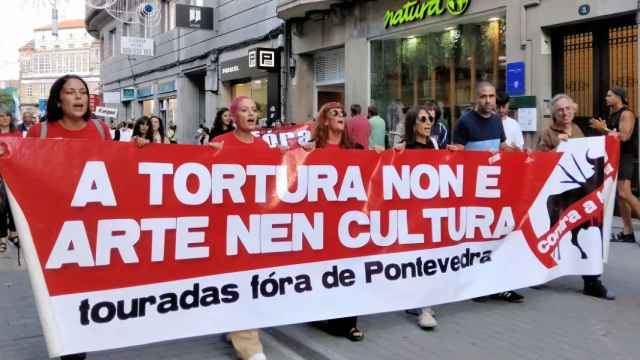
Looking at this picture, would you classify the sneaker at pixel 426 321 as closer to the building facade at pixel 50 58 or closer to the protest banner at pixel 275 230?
the protest banner at pixel 275 230

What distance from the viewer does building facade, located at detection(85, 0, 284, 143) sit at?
20.6 metres

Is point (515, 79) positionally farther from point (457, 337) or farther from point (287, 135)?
point (457, 337)

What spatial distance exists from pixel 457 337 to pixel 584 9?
7.80m

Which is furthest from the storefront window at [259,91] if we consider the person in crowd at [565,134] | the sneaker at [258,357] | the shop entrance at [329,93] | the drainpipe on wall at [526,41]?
the sneaker at [258,357]

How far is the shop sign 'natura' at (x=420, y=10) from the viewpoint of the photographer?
43.5 ft

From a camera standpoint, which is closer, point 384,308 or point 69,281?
point 69,281

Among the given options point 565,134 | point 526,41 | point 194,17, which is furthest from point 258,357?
point 194,17

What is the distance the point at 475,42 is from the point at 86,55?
106829 millimetres

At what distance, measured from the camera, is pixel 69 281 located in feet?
11.9

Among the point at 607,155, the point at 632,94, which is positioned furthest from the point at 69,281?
the point at 632,94

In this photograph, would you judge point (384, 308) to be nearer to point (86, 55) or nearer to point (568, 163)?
point (568, 163)

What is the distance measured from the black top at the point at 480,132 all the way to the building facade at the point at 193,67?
14.4 m

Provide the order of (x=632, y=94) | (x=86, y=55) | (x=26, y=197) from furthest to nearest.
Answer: (x=86, y=55) → (x=632, y=94) → (x=26, y=197)

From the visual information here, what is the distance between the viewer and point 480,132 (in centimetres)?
573
